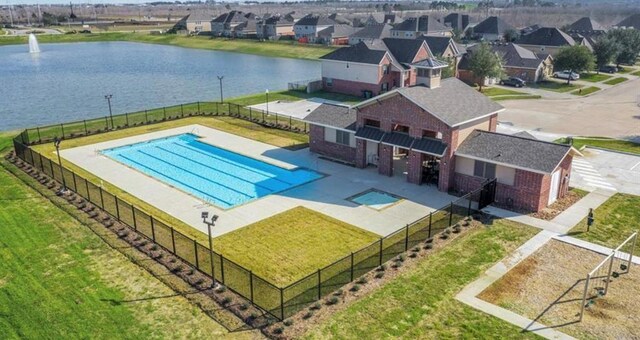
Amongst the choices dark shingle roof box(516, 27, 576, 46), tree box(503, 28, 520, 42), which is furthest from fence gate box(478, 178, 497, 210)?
tree box(503, 28, 520, 42)

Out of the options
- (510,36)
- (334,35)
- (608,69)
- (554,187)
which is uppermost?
(334,35)

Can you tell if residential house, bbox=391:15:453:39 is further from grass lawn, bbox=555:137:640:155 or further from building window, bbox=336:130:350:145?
building window, bbox=336:130:350:145

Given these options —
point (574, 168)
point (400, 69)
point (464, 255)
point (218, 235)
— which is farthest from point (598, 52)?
point (218, 235)

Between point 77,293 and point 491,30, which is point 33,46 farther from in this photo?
point 77,293

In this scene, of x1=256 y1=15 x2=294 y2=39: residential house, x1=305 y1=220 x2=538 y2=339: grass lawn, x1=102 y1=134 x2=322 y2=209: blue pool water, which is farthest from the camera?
x1=256 y1=15 x2=294 y2=39: residential house

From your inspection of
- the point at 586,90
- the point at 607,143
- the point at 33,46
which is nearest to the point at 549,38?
the point at 586,90
